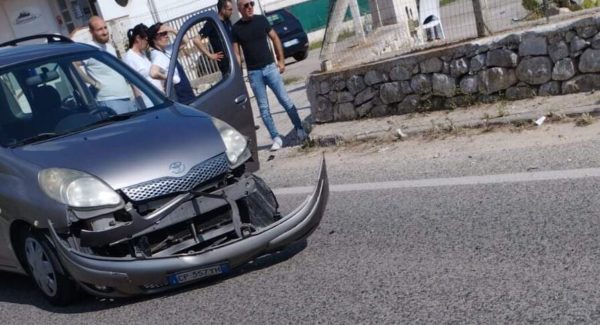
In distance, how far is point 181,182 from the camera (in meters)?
5.62

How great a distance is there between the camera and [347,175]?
28.2 ft

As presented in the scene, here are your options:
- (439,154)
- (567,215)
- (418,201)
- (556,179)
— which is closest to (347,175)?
(439,154)

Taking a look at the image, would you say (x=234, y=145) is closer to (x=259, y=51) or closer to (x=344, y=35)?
(x=259, y=51)

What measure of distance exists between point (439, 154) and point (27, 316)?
407cm

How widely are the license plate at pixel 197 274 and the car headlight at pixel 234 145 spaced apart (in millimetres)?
769

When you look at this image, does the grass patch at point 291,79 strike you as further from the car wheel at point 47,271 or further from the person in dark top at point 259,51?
the car wheel at point 47,271

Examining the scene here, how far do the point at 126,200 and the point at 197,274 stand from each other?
2.10 ft

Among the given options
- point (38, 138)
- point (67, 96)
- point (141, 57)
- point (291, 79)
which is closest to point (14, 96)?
point (67, 96)

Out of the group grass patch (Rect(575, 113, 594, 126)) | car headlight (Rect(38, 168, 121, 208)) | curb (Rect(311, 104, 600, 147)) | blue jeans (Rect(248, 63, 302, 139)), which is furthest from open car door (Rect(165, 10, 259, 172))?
grass patch (Rect(575, 113, 594, 126))

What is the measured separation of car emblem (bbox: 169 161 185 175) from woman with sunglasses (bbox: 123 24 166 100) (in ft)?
12.4

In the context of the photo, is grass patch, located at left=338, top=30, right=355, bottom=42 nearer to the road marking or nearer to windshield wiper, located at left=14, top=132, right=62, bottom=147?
the road marking

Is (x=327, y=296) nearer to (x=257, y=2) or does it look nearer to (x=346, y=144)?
(x=346, y=144)

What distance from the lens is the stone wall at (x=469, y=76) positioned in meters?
8.76

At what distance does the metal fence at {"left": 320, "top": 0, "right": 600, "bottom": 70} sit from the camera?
32.0ft
